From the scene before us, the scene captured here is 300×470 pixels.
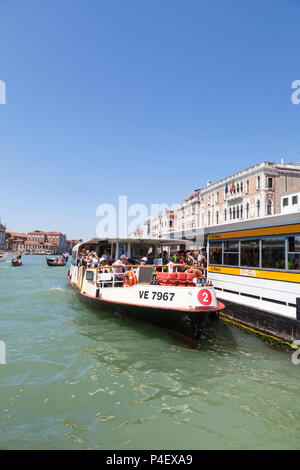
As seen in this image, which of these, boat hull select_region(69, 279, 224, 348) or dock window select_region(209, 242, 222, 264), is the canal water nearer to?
boat hull select_region(69, 279, 224, 348)

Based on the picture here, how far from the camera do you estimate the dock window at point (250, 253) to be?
10.0 metres

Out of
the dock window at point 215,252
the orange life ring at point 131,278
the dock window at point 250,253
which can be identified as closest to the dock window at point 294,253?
the dock window at point 250,253

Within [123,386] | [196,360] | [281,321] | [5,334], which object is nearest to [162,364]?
[196,360]

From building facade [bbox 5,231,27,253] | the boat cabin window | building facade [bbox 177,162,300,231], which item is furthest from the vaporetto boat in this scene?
building facade [bbox 5,231,27,253]

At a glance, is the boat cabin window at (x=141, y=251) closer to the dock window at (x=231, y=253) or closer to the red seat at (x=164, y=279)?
the dock window at (x=231, y=253)

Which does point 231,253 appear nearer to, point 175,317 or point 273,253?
point 273,253

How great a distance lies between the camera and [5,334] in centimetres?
831

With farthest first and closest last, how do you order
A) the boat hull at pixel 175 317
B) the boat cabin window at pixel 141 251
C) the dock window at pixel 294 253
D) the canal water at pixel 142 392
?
the boat cabin window at pixel 141 251
the dock window at pixel 294 253
the boat hull at pixel 175 317
the canal water at pixel 142 392

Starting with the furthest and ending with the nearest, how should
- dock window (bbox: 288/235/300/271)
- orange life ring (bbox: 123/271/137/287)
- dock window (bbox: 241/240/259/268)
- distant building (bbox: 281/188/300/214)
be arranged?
distant building (bbox: 281/188/300/214) → dock window (bbox: 241/240/259/268) → orange life ring (bbox: 123/271/137/287) → dock window (bbox: 288/235/300/271)

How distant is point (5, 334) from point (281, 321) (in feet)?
26.8

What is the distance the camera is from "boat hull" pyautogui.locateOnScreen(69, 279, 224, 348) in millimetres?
7332

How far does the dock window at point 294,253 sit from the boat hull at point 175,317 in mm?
2475

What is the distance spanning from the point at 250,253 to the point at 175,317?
427cm

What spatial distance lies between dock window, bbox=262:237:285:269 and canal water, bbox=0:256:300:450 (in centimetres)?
251
